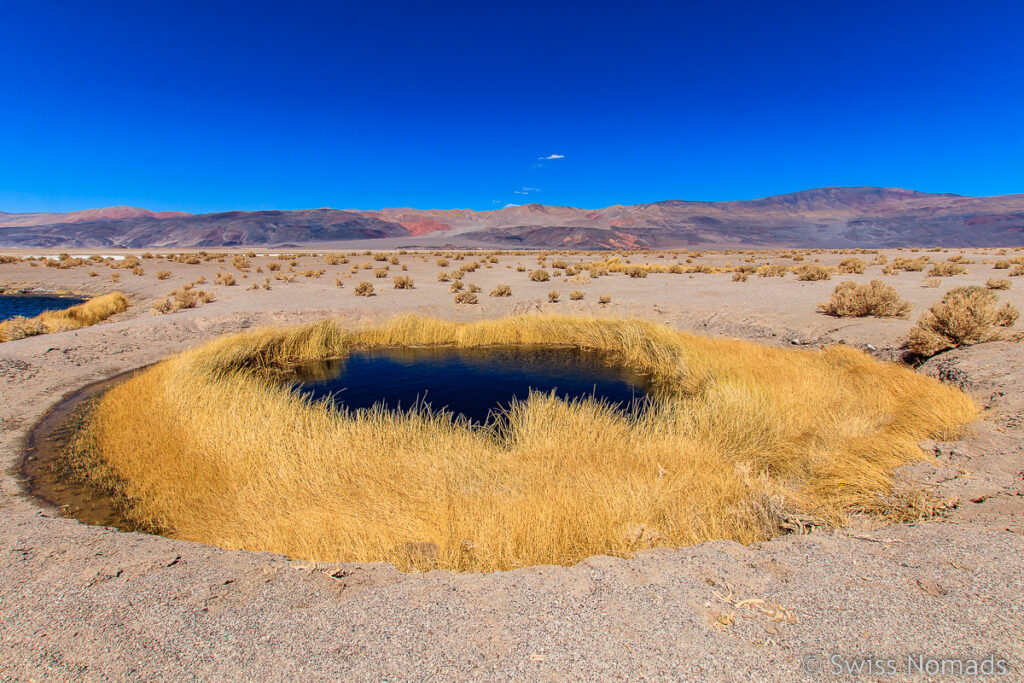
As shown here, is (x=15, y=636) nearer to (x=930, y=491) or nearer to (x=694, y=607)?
(x=694, y=607)

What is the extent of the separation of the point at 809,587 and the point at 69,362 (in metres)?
12.8

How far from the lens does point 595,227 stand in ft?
477

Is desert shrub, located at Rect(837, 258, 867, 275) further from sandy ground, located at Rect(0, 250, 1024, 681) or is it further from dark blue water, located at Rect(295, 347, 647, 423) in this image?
sandy ground, located at Rect(0, 250, 1024, 681)

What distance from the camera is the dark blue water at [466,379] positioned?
27.3 ft

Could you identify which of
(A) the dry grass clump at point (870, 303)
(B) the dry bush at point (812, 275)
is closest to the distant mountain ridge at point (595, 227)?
(B) the dry bush at point (812, 275)

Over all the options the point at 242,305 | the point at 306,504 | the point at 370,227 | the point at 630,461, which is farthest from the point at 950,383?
the point at 370,227

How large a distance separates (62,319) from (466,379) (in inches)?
538

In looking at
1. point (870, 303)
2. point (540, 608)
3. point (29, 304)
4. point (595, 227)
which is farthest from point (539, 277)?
point (595, 227)

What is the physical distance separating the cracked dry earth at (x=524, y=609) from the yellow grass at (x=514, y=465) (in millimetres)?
533

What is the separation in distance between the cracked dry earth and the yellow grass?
0.53m

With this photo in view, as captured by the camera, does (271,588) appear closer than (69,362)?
Yes

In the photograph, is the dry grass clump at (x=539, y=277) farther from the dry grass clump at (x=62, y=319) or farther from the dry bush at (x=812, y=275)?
the dry grass clump at (x=62, y=319)

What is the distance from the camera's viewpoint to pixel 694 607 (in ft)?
8.26

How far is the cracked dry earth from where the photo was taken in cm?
213
